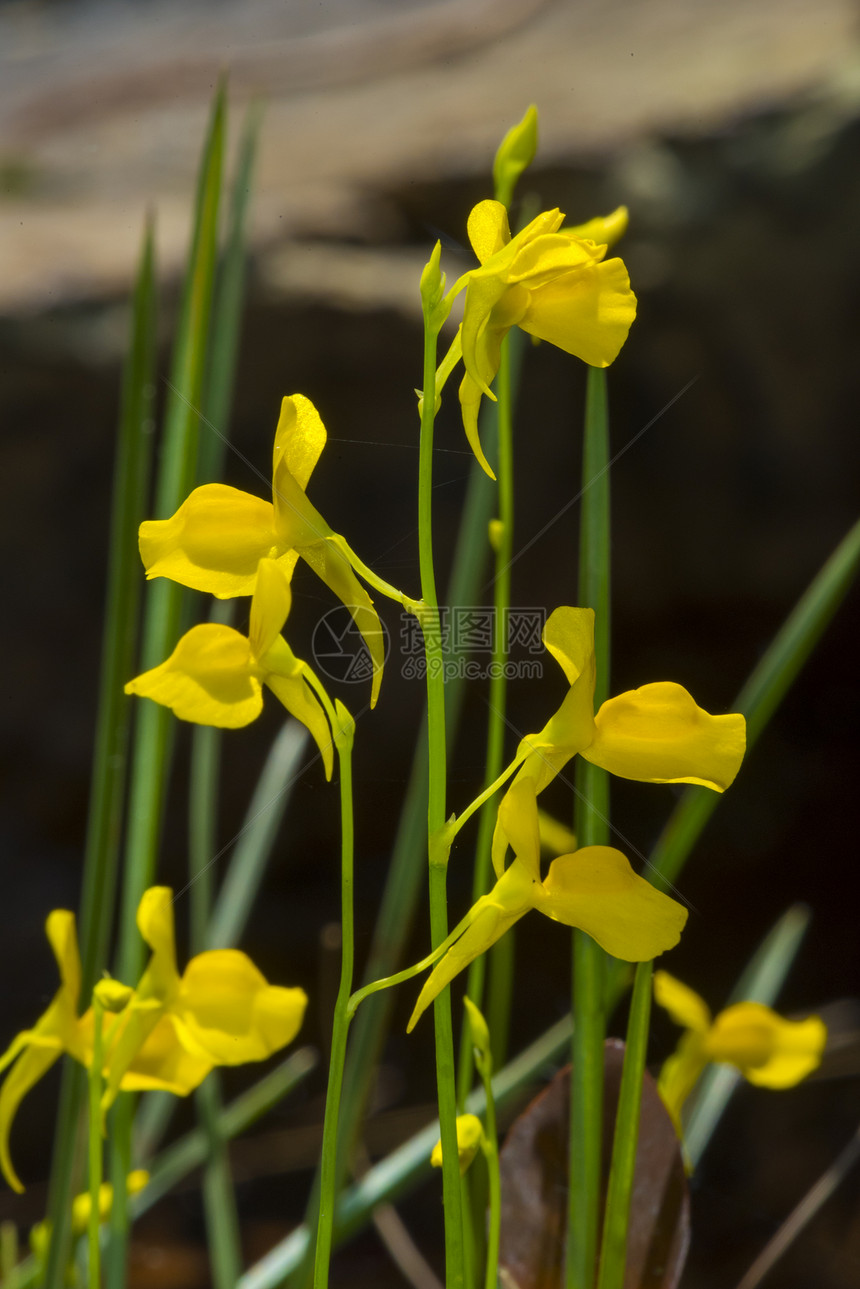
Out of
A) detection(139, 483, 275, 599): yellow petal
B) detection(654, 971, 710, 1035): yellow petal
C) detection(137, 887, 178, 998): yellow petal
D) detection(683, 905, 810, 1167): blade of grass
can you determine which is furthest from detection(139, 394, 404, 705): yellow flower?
detection(683, 905, 810, 1167): blade of grass

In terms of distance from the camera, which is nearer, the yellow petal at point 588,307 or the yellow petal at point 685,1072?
the yellow petal at point 588,307

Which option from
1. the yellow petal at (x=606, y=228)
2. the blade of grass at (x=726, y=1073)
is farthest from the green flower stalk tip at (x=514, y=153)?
the blade of grass at (x=726, y=1073)

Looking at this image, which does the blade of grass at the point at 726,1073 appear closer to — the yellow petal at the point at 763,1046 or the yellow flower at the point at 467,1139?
the yellow petal at the point at 763,1046

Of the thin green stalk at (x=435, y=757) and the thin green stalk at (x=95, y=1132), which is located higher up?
the thin green stalk at (x=435, y=757)

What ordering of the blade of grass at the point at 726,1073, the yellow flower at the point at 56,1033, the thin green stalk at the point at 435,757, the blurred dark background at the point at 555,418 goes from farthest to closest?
the blurred dark background at the point at 555,418
the blade of grass at the point at 726,1073
the yellow flower at the point at 56,1033
the thin green stalk at the point at 435,757

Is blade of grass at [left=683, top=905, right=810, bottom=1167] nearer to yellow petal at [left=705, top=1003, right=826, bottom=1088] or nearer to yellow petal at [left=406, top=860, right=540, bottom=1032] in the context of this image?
yellow petal at [left=705, top=1003, right=826, bottom=1088]

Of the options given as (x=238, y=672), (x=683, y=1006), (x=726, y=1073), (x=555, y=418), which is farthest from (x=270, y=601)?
Result: (x=555, y=418)

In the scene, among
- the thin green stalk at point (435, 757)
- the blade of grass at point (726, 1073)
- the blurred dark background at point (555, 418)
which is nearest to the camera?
the thin green stalk at point (435, 757)
